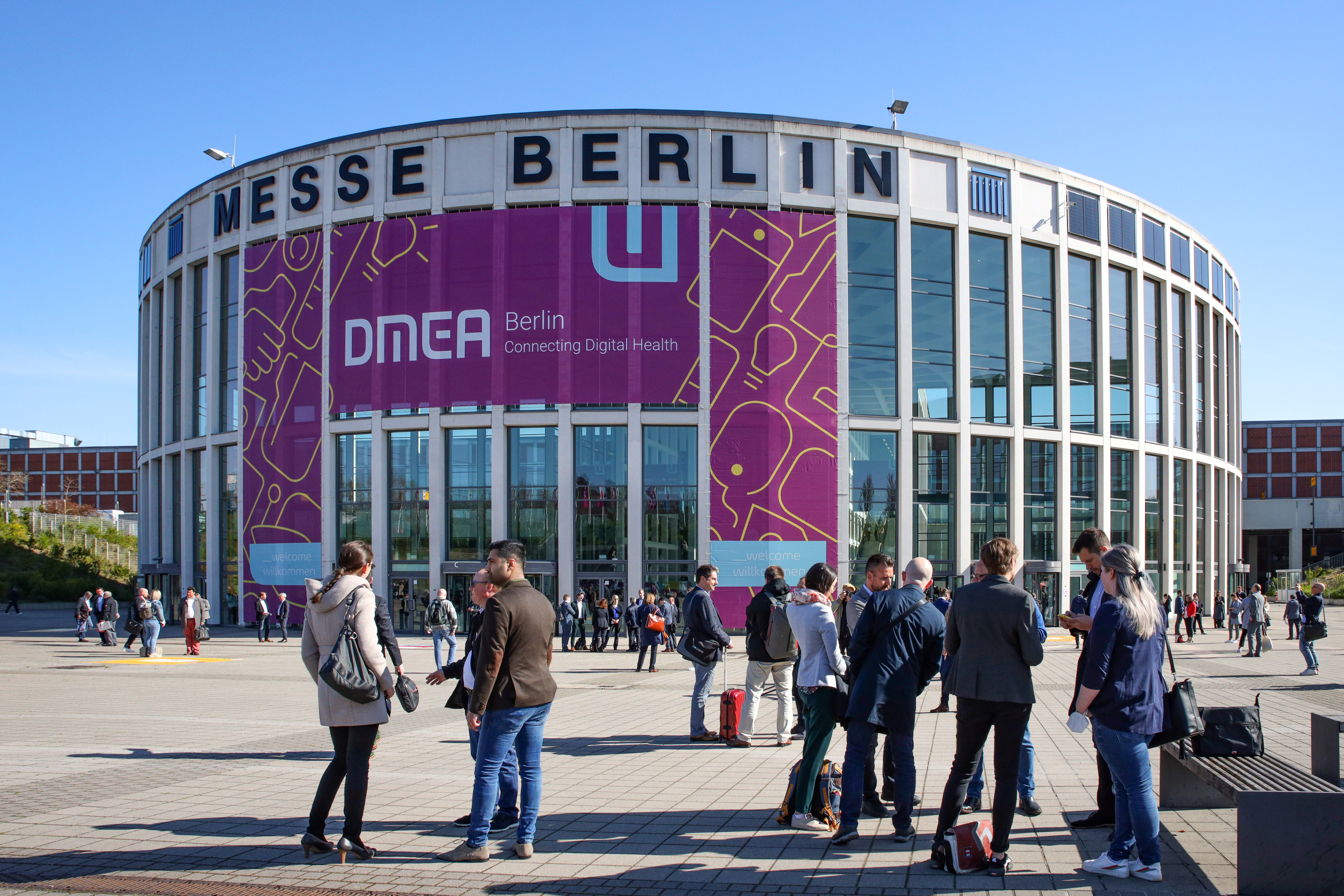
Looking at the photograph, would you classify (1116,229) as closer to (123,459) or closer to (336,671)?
(336,671)

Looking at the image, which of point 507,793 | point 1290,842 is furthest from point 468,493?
point 1290,842

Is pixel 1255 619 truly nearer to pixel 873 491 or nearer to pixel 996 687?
pixel 873 491

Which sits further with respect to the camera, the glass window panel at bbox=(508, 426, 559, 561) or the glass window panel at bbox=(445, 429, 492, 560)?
the glass window panel at bbox=(445, 429, 492, 560)

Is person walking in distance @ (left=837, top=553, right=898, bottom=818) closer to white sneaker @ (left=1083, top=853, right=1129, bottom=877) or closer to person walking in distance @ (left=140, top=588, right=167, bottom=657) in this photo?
white sneaker @ (left=1083, top=853, right=1129, bottom=877)

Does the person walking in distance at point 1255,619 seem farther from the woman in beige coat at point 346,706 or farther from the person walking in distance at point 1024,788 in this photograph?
the woman in beige coat at point 346,706

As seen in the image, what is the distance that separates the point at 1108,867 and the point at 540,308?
29.8 metres

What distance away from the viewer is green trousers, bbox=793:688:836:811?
6973 millimetres

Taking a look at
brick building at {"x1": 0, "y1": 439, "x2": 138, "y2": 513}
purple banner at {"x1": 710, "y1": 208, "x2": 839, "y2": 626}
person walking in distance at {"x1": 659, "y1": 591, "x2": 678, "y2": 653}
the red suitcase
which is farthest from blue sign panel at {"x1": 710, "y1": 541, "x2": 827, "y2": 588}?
brick building at {"x1": 0, "y1": 439, "x2": 138, "y2": 513}

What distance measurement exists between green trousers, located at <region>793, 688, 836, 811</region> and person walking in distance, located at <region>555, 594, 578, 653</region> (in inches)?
801

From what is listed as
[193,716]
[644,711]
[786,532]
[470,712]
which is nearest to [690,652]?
[644,711]

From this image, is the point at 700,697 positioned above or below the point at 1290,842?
below

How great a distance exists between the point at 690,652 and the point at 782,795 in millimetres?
3481

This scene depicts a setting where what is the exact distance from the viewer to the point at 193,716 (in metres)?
13.1

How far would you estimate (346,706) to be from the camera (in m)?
6.12
